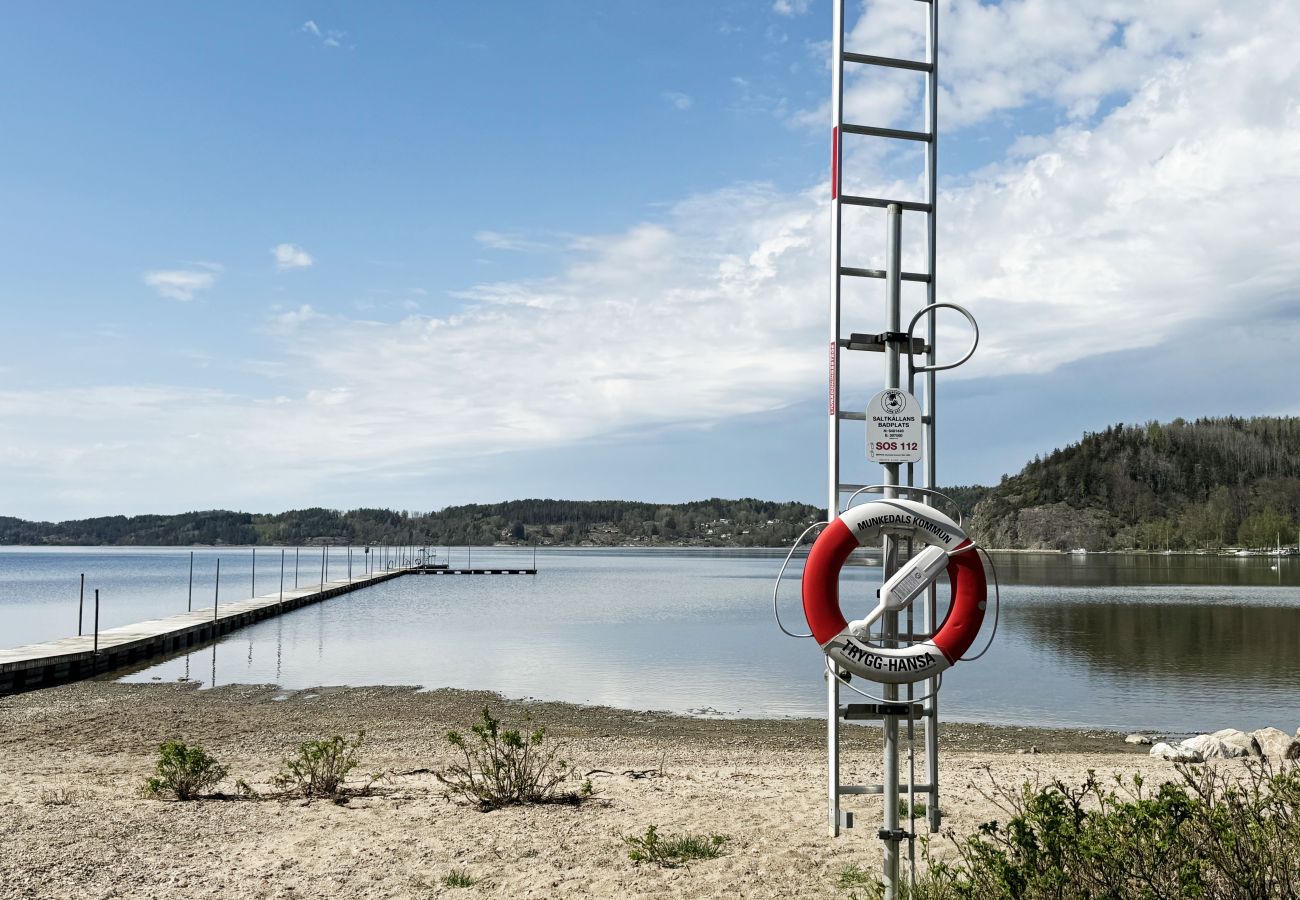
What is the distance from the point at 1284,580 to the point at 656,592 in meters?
33.5

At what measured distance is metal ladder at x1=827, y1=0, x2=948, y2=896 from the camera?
3807 mm

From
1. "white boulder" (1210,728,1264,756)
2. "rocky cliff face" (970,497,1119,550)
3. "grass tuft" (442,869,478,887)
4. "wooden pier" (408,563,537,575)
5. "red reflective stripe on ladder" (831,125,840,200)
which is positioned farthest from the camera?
"rocky cliff face" (970,497,1119,550)

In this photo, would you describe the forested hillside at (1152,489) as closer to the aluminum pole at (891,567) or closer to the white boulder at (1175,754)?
the white boulder at (1175,754)

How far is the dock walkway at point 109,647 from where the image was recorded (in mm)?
15789

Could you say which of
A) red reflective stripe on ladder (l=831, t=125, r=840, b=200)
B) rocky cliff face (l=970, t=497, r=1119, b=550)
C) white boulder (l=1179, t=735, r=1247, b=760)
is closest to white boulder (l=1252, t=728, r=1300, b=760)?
white boulder (l=1179, t=735, r=1247, b=760)

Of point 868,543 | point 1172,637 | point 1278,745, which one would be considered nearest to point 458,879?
point 868,543

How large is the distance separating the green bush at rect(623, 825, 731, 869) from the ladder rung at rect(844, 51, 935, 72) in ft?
11.5

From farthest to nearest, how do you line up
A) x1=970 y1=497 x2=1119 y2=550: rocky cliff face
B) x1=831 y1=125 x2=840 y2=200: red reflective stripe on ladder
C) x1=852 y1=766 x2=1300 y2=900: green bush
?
x1=970 y1=497 x2=1119 y2=550: rocky cliff face, x1=831 y1=125 x2=840 y2=200: red reflective stripe on ladder, x1=852 y1=766 x2=1300 y2=900: green bush

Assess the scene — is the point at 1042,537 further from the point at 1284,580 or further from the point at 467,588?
the point at 467,588

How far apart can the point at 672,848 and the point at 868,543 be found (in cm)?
165

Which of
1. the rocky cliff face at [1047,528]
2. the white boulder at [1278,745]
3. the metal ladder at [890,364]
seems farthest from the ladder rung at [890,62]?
the rocky cliff face at [1047,528]

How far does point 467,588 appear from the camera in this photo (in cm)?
5322

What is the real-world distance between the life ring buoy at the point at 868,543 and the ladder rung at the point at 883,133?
5.74 feet

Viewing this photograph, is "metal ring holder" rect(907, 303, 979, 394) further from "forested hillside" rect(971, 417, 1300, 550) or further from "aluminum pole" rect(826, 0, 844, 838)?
"forested hillside" rect(971, 417, 1300, 550)
